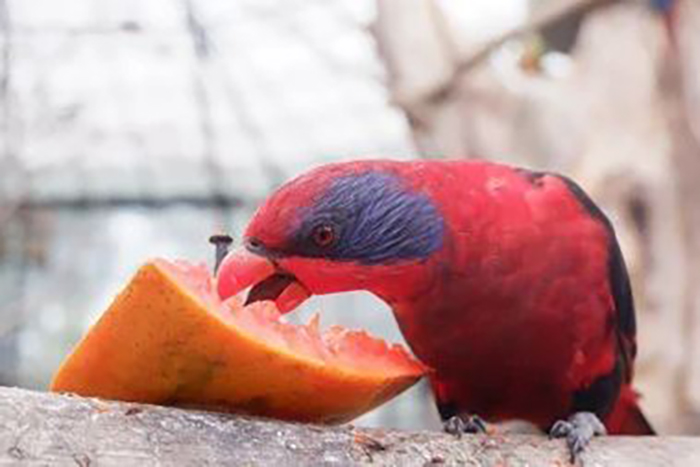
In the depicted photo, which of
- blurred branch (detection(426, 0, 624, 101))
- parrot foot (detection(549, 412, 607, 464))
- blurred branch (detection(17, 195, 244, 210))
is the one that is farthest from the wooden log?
blurred branch (detection(17, 195, 244, 210))

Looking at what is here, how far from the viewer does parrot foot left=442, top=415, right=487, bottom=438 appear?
111 cm

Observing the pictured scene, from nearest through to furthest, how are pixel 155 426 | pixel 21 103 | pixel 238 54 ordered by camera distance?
1. pixel 155 426
2. pixel 21 103
3. pixel 238 54

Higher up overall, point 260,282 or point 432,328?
point 260,282

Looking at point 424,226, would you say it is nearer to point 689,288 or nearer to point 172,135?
point 689,288

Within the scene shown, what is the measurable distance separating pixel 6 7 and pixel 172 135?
8.27 feet

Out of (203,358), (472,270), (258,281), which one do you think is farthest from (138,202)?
(203,358)

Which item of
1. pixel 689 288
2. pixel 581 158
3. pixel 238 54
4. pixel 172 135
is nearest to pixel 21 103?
pixel 238 54

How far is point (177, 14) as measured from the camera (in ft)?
14.3

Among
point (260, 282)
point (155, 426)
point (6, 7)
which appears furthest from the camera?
point (6, 7)

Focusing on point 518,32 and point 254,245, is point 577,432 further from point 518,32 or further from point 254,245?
point 518,32

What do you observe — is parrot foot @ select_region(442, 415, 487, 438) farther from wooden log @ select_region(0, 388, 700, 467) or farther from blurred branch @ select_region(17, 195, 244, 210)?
blurred branch @ select_region(17, 195, 244, 210)

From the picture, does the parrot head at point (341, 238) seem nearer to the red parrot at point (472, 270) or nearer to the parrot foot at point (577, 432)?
the red parrot at point (472, 270)

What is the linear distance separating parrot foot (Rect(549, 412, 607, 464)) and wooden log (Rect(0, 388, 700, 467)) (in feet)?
0.06

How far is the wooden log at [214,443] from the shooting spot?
34.4 inches
